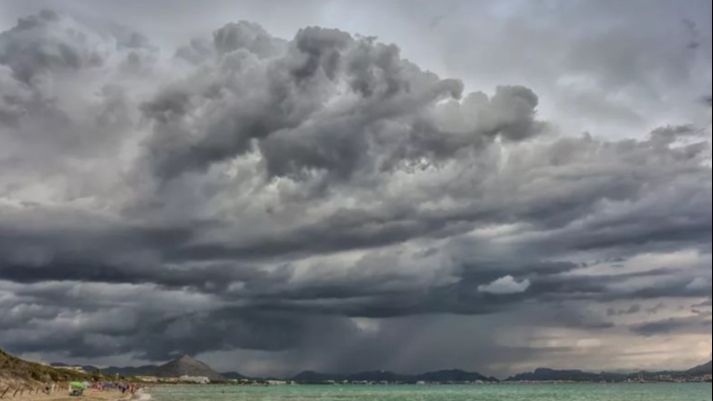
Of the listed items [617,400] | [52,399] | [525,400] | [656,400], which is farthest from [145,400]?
[656,400]

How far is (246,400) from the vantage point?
15400 cm

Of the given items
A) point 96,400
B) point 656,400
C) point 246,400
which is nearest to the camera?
point 96,400

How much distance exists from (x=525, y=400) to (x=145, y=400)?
88.3 metres

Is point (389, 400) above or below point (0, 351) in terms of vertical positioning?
below

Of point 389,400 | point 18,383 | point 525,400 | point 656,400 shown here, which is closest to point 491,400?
point 525,400

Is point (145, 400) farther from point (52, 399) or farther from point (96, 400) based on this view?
point (52, 399)

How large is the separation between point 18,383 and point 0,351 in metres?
57.2

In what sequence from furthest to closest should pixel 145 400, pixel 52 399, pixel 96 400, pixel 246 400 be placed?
pixel 246 400 → pixel 145 400 → pixel 96 400 → pixel 52 399

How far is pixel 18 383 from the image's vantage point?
12506 cm

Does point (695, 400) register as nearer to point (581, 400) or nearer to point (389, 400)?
point (581, 400)

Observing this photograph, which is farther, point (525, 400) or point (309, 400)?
point (525, 400)

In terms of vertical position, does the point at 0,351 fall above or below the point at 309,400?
above

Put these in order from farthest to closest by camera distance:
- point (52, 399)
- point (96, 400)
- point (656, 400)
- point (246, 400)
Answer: point (656, 400) → point (246, 400) → point (96, 400) → point (52, 399)

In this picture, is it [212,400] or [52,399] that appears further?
[212,400]
